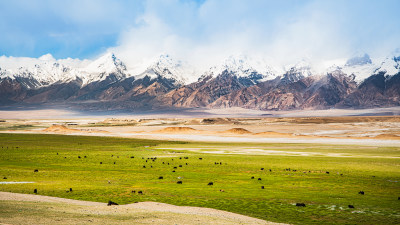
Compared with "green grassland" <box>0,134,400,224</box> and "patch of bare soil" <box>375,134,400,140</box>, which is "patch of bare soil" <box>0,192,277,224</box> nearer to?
"green grassland" <box>0,134,400,224</box>

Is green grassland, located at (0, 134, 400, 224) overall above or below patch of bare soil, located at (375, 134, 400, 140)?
above

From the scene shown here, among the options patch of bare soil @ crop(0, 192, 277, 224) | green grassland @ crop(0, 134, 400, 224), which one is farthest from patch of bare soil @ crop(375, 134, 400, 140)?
patch of bare soil @ crop(0, 192, 277, 224)

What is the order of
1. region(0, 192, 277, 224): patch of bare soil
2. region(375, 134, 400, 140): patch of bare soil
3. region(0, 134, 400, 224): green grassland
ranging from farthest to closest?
region(375, 134, 400, 140): patch of bare soil
region(0, 134, 400, 224): green grassland
region(0, 192, 277, 224): patch of bare soil

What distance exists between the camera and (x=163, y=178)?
35312mm

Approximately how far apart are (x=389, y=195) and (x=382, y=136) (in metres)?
98.7

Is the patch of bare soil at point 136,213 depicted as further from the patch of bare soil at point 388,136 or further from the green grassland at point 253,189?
the patch of bare soil at point 388,136

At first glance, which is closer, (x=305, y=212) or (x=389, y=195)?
(x=305, y=212)

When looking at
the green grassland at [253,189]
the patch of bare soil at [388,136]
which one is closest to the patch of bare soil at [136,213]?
the green grassland at [253,189]

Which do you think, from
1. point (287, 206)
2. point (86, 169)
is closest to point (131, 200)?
point (287, 206)

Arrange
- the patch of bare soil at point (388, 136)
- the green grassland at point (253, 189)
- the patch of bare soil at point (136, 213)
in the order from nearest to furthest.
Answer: the patch of bare soil at point (136, 213), the green grassland at point (253, 189), the patch of bare soil at point (388, 136)

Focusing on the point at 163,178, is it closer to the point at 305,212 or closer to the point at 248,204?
the point at 248,204

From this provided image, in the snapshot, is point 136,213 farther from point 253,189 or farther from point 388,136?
point 388,136

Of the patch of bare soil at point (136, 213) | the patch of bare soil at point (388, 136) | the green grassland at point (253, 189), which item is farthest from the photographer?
the patch of bare soil at point (388, 136)

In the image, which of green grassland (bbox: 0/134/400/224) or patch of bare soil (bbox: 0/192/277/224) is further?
green grassland (bbox: 0/134/400/224)
